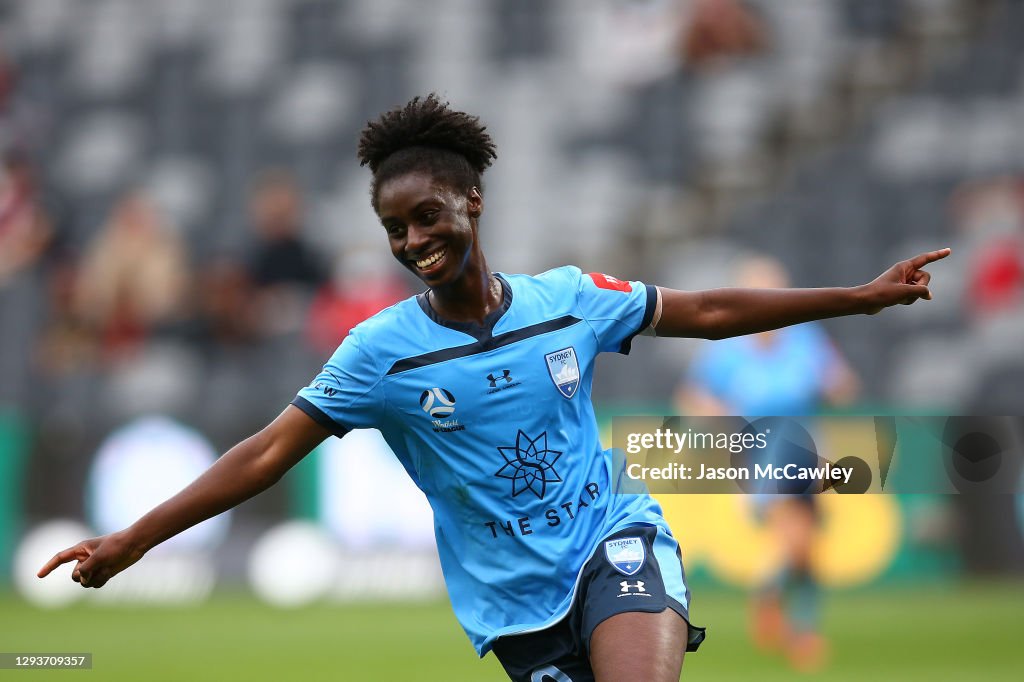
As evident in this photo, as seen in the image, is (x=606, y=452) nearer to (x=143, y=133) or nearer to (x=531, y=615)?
(x=531, y=615)

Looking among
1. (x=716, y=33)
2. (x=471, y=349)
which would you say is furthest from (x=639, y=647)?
(x=716, y=33)

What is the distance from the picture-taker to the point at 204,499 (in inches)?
175

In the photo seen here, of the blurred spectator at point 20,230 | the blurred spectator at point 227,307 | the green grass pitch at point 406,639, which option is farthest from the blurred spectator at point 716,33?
the blurred spectator at point 20,230

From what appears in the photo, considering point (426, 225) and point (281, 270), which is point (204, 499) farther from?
point (281, 270)

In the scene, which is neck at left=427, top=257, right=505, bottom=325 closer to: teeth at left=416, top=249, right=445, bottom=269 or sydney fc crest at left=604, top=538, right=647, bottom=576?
teeth at left=416, top=249, right=445, bottom=269

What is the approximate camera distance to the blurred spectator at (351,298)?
13.4m

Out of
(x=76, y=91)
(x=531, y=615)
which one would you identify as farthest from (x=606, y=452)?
(x=76, y=91)

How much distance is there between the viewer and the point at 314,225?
1570cm

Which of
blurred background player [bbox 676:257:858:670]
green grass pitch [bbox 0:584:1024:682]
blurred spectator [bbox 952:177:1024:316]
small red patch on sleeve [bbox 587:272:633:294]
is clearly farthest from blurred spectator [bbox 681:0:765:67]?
small red patch on sleeve [bbox 587:272:633:294]

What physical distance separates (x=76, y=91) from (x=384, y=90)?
396 cm

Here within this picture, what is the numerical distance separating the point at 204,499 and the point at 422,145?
4.34 feet

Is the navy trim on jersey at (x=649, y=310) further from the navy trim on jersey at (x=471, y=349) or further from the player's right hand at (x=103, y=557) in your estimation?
the player's right hand at (x=103, y=557)

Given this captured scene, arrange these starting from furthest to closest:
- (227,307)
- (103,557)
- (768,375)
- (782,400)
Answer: (227,307)
(768,375)
(782,400)
(103,557)

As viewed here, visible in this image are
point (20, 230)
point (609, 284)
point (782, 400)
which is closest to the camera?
point (609, 284)
